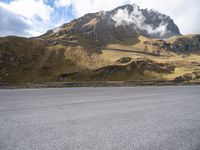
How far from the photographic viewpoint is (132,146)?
7059 millimetres

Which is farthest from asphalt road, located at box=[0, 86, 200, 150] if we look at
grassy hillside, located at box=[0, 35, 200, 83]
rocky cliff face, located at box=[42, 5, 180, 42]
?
rocky cliff face, located at box=[42, 5, 180, 42]

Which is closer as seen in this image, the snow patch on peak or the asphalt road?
the asphalt road

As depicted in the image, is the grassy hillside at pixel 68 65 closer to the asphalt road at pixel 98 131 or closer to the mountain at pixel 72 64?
the mountain at pixel 72 64

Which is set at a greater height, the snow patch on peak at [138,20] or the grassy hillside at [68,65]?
the snow patch on peak at [138,20]

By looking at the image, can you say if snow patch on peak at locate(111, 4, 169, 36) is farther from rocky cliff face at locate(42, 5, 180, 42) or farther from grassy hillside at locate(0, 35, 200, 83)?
grassy hillside at locate(0, 35, 200, 83)

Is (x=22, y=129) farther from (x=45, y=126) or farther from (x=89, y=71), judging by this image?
(x=89, y=71)

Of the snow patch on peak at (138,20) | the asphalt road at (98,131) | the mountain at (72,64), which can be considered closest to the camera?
the asphalt road at (98,131)

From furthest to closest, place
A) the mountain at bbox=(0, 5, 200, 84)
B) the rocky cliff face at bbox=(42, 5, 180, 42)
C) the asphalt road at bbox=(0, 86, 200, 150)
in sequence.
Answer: the rocky cliff face at bbox=(42, 5, 180, 42) → the mountain at bbox=(0, 5, 200, 84) → the asphalt road at bbox=(0, 86, 200, 150)

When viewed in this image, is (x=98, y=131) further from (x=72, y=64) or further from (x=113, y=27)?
(x=113, y=27)

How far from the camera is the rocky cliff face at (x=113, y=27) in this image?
10794 cm

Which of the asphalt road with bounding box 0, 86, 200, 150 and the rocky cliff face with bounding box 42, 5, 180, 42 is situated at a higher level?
the rocky cliff face with bounding box 42, 5, 180, 42

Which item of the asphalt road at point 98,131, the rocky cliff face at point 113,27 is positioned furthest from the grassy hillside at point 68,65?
the asphalt road at point 98,131

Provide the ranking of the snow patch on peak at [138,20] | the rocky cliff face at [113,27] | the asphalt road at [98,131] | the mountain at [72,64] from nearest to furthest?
1. the asphalt road at [98,131]
2. the mountain at [72,64]
3. the rocky cliff face at [113,27]
4. the snow patch on peak at [138,20]

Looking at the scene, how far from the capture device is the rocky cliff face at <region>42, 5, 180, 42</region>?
10794cm
